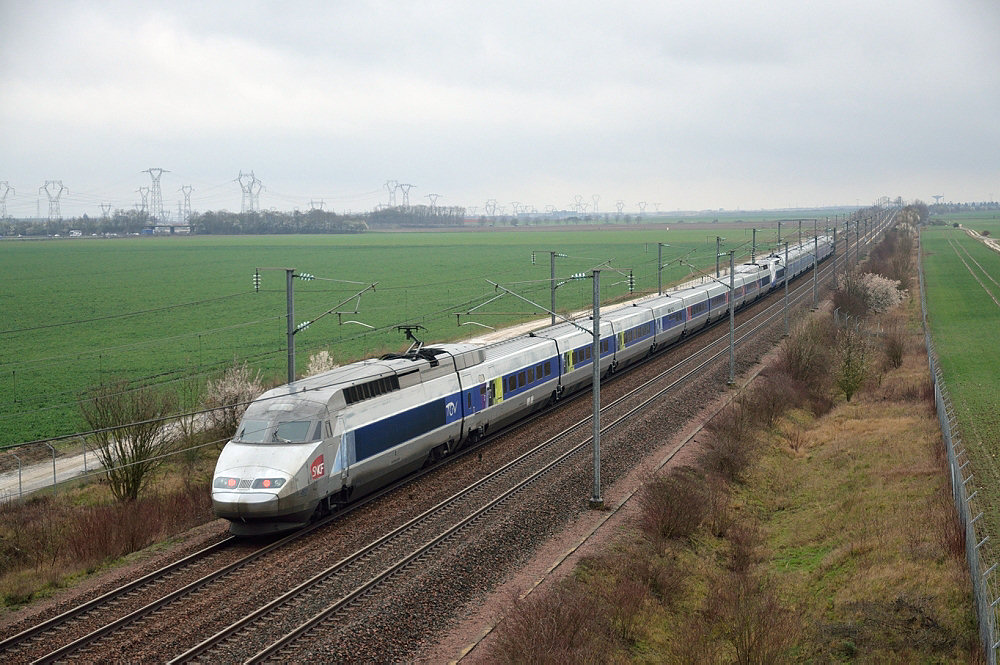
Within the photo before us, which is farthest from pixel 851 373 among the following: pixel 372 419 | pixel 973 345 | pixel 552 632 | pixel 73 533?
pixel 73 533

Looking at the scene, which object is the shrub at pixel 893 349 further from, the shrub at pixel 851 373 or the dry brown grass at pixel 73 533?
the dry brown grass at pixel 73 533

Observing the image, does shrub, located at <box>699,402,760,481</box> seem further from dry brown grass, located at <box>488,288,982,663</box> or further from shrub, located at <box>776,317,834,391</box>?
shrub, located at <box>776,317,834,391</box>

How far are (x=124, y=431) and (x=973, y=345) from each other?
51.2m

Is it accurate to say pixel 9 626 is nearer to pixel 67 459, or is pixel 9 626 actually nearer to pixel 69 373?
pixel 67 459

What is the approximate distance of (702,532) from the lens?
79.7 ft

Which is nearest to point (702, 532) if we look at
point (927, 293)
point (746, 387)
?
point (746, 387)

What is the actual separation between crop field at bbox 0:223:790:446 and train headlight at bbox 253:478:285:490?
38.5 ft

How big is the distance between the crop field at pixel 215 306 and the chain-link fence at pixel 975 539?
42.5ft

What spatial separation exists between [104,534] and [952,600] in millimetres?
20399

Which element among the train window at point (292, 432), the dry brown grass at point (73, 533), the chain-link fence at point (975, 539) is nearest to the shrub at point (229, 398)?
the dry brown grass at point (73, 533)

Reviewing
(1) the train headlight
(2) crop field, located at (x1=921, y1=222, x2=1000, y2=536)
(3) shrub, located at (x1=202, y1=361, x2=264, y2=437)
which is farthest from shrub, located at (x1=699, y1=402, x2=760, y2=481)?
(3) shrub, located at (x1=202, y1=361, x2=264, y2=437)

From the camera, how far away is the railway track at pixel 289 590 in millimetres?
16016

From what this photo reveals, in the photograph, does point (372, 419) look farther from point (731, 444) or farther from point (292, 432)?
point (731, 444)

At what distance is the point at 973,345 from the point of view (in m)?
55.2
